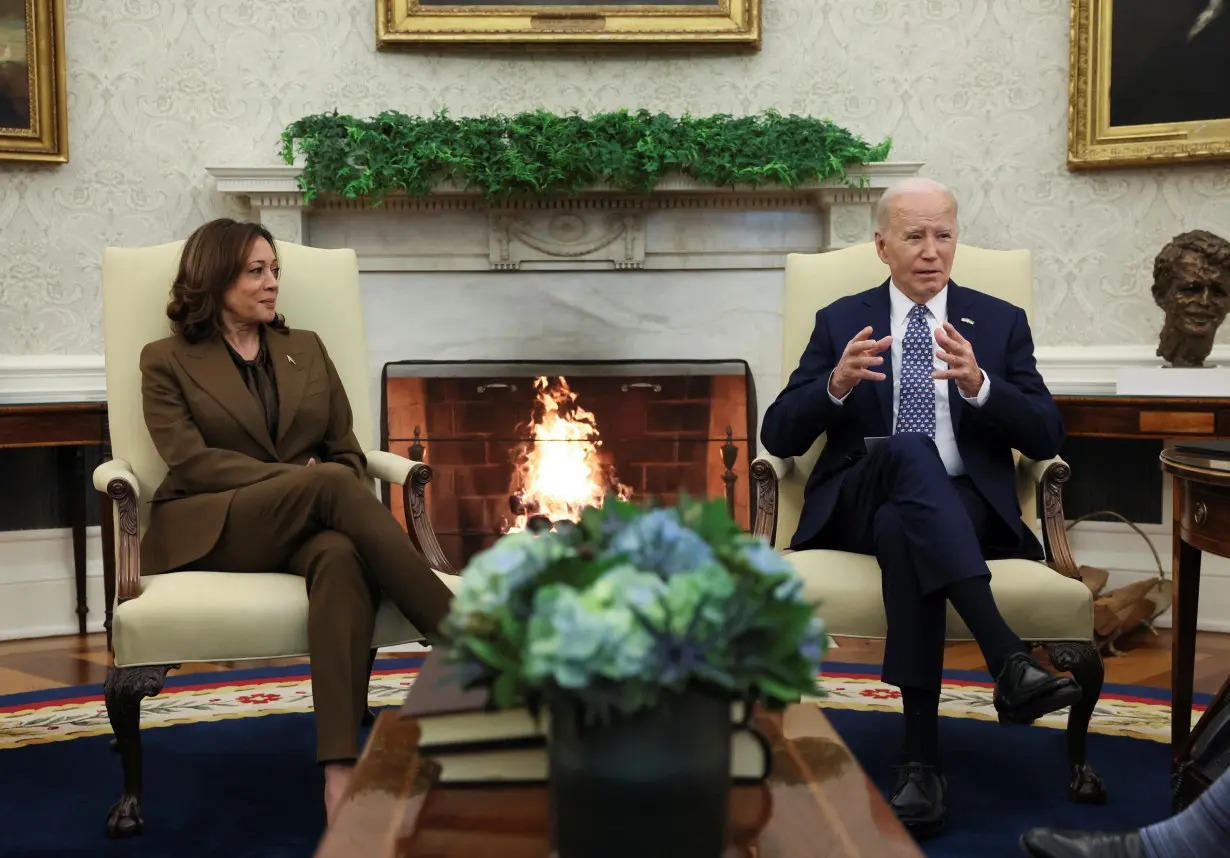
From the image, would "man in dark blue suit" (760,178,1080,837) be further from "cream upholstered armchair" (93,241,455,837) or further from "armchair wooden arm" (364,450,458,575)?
"cream upholstered armchair" (93,241,455,837)

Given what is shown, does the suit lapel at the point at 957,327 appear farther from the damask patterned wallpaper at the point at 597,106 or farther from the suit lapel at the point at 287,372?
the damask patterned wallpaper at the point at 597,106

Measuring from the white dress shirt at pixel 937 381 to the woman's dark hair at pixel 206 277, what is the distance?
4.75ft

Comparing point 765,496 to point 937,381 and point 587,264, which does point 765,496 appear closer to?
point 937,381

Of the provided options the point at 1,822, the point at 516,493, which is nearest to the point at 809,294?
the point at 516,493

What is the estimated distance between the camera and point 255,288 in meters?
2.92

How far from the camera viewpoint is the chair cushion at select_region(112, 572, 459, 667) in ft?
7.77

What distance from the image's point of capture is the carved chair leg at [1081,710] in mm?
2467

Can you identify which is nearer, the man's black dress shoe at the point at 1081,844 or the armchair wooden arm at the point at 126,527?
the man's black dress shoe at the point at 1081,844

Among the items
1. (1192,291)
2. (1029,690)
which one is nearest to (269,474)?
(1029,690)

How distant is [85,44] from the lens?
4.41m

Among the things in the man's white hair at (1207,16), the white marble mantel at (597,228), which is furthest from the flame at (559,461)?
the man's white hair at (1207,16)

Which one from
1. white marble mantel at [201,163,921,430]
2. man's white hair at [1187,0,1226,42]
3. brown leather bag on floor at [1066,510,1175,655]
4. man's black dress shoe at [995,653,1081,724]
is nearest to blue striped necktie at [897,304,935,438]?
man's black dress shoe at [995,653,1081,724]

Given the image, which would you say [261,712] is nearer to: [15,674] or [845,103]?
[15,674]

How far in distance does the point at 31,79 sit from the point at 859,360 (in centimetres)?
327
